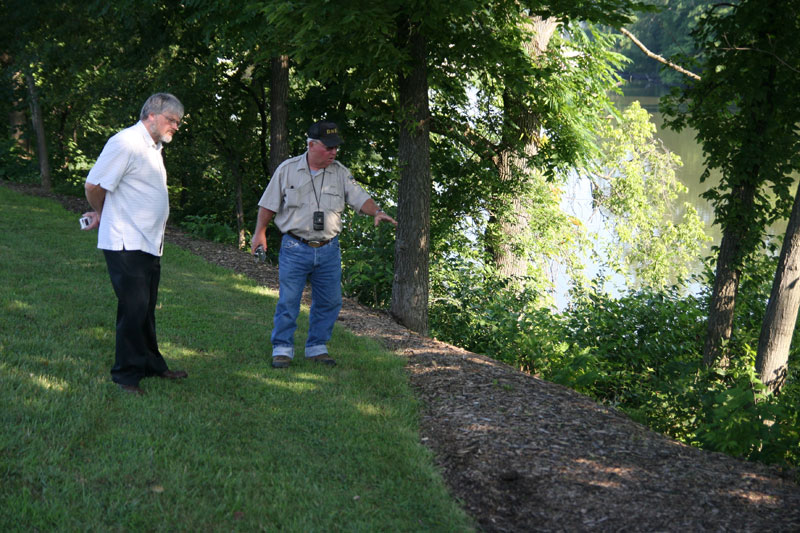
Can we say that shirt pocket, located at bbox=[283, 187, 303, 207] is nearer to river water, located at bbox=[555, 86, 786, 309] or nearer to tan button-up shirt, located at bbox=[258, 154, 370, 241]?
tan button-up shirt, located at bbox=[258, 154, 370, 241]

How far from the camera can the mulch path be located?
3730 mm

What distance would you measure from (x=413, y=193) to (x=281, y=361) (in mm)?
3344

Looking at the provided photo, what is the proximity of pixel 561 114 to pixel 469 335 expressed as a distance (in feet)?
13.1

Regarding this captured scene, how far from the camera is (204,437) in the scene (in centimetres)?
430

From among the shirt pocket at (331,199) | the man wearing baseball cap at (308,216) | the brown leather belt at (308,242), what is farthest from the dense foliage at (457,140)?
the brown leather belt at (308,242)

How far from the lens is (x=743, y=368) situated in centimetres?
808

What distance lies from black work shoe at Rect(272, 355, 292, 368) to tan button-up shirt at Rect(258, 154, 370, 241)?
108cm

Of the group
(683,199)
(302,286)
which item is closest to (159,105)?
(302,286)

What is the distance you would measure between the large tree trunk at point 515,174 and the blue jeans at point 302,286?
6.28 meters

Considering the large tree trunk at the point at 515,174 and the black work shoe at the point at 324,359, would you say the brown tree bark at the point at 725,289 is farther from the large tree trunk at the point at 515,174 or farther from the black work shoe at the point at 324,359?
the black work shoe at the point at 324,359

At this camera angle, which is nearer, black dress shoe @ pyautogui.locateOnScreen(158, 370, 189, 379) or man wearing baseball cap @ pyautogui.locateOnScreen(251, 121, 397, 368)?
black dress shoe @ pyautogui.locateOnScreen(158, 370, 189, 379)

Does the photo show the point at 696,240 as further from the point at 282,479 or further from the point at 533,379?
the point at 282,479

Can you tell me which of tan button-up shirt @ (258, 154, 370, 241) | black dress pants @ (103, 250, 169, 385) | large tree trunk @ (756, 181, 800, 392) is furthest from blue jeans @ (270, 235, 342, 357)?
large tree trunk @ (756, 181, 800, 392)

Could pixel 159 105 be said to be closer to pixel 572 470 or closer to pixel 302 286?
pixel 302 286
